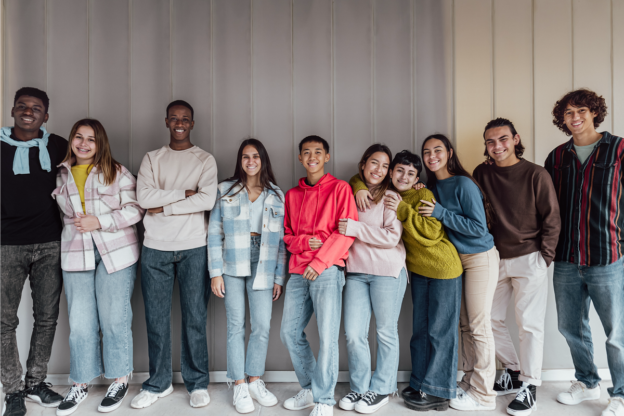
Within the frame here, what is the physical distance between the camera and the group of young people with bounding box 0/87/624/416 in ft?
6.34

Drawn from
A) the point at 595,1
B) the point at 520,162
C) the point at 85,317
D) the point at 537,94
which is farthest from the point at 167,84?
the point at 595,1

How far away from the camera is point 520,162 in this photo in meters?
2.03

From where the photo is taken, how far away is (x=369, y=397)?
196cm

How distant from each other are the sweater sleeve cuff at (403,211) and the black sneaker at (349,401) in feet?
3.50

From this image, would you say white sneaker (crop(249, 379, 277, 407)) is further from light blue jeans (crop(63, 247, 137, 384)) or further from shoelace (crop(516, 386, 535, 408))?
shoelace (crop(516, 386, 535, 408))

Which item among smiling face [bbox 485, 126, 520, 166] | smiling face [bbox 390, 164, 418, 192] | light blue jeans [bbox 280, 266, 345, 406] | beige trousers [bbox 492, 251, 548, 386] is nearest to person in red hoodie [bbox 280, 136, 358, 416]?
light blue jeans [bbox 280, 266, 345, 406]

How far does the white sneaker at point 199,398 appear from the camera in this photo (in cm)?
201

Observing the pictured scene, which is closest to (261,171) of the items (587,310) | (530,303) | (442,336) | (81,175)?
(81,175)

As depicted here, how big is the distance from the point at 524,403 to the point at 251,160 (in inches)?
83.2

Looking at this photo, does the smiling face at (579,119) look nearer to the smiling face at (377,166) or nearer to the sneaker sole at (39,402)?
the smiling face at (377,166)

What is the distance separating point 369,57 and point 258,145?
1.04m

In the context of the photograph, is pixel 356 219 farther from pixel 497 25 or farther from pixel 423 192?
pixel 497 25

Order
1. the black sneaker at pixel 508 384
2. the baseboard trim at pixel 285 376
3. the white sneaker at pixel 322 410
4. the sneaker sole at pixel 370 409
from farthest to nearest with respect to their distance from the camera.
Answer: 1. the baseboard trim at pixel 285 376
2. the black sneaker at pixel 508 384
3. the sneaker sole at pixel 370 409
4. the white sneaker at pixel 322 410

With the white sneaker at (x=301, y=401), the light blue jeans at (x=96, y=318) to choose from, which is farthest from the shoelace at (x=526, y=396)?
the light blue jeans at (x=96, y=318)
